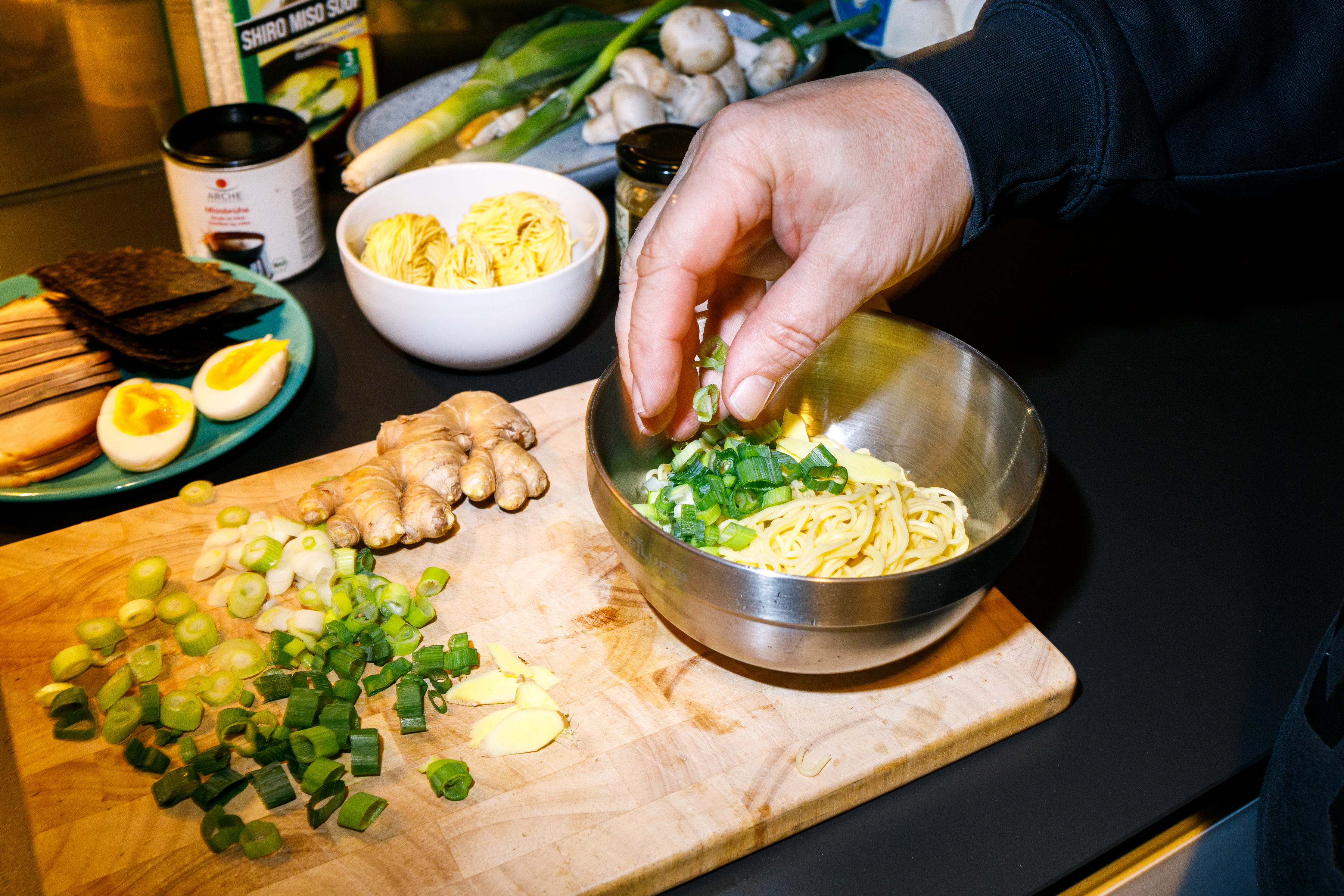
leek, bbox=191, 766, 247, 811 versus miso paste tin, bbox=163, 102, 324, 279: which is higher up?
miso paste tin, bbox=163, 102, 324, 279

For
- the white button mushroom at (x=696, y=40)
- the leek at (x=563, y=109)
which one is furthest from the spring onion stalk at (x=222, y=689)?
the white button mushroom at (x=696, y=40)

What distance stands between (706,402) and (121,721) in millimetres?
831

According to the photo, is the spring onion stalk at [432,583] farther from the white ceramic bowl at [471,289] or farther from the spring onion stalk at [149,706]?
the white ceramic bowl at [471,289]

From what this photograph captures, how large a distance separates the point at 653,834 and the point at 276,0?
5.80 ft

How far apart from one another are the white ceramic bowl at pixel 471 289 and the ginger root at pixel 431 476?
125 millimetres

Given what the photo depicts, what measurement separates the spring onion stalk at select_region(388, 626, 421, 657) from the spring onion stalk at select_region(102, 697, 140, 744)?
0.98 ft

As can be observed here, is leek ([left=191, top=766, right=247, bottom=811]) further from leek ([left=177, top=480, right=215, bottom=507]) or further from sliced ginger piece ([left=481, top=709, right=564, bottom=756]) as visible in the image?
leek ([left=177, top=480, right=215, bottom=507])

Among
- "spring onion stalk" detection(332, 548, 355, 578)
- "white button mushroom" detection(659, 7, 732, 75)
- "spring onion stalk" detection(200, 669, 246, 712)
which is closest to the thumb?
"spring onion stalk" detection(332, 548, 355, 578)

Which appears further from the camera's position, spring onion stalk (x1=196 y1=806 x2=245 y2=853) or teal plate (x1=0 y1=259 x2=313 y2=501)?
teal plate (x1=0 y1=259 x2=313 y2=501)

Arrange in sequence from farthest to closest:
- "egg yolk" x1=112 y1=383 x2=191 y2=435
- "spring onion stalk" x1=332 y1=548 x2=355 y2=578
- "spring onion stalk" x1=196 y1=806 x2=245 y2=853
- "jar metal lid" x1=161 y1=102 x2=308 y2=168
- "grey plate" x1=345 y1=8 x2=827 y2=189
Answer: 1. "grey plate" x1=345 y1=8 x2=827 y2=189
2. "jar metal lid" x1=161 y1=102 x2=308 y2=168
3. "egg yolk" x1=112 y1=383 x2=191 y2=435
4. "spring onion stalk" x1=332 y1=548 x2=355 y2=578
5. "spring onion stalk" x1=196 y1=806 x2=245 y2=853

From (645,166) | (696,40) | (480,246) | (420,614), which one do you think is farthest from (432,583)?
(696,40)

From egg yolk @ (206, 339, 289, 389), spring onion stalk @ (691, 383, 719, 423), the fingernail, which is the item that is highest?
the fingernail

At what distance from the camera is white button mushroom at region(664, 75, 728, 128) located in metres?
2.31

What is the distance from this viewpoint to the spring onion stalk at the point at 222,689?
3.78 ft
